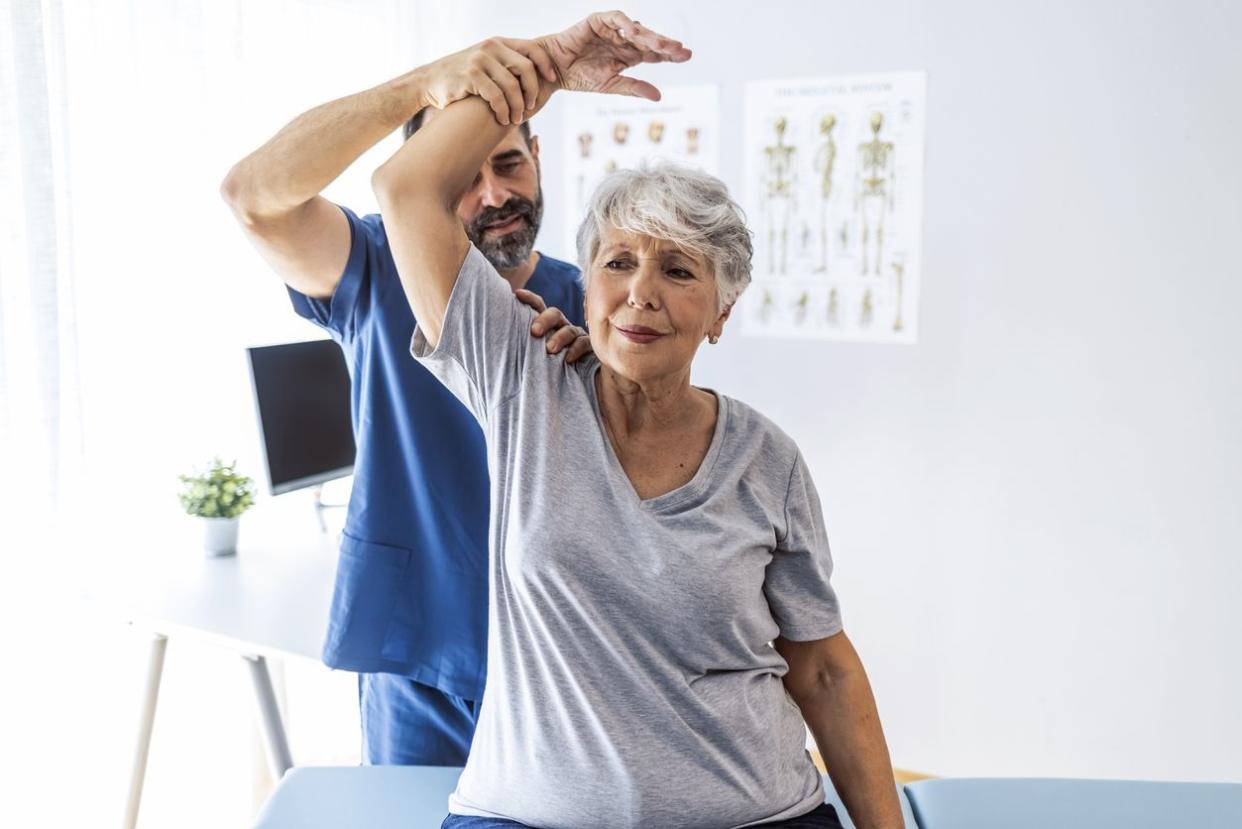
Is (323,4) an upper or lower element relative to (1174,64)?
upper

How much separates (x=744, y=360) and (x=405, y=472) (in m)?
1.82

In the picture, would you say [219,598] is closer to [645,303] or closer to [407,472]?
[407,472]

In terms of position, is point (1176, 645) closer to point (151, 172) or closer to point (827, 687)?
point (827, 687)

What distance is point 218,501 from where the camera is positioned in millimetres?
2330

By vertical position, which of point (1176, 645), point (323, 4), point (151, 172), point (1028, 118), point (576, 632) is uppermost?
point (323, 4)

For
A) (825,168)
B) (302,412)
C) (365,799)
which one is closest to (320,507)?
(302,412)

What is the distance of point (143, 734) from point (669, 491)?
56.8 inches

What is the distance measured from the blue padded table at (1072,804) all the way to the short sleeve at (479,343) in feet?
2.91

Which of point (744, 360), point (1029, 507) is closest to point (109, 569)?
point (744, 360)

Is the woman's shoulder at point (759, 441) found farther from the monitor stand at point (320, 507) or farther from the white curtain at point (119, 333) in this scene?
the monitor stand at point (320, 507)

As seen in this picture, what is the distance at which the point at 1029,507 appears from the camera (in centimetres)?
288

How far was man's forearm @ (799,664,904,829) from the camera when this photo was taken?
1399 mm

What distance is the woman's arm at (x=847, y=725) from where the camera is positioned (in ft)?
4.60

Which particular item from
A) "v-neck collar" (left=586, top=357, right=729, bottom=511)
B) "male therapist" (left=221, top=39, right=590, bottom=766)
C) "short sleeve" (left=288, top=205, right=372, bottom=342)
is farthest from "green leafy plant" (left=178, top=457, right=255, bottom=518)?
"v-neck collar" (left=586, top=357, right=729, bottom=511)
